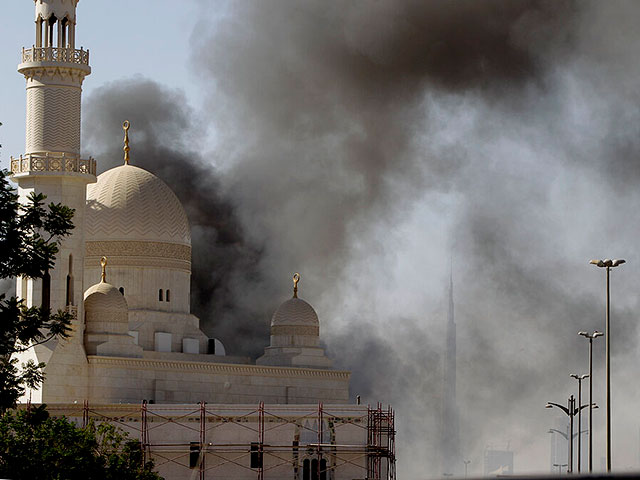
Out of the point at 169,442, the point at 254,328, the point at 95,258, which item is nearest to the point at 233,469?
the point at 169,442

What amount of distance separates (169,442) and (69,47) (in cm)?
1420

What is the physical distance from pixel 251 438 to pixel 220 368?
7.74 m

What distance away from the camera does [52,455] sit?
3425cm

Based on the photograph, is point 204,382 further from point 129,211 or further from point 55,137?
point 55,137

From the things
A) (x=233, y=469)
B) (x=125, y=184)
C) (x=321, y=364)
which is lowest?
(x=233, y=469)

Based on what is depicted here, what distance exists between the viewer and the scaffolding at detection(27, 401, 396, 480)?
164 ft

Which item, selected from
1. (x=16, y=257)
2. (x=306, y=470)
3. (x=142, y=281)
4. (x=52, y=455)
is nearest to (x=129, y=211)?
(x=142, y=281)

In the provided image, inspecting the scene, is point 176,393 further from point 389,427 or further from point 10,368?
point 10,368

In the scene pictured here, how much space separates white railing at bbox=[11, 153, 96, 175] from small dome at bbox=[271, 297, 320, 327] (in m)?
13.9

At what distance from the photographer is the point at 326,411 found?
51969 mm

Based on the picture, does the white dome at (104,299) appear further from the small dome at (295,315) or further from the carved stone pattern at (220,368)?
the small dome at (295,315)

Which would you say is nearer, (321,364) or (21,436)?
(21,436)

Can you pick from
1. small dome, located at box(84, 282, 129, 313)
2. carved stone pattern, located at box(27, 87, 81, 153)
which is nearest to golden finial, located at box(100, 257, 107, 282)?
small dome, located at box(84, 282, 129, 313)

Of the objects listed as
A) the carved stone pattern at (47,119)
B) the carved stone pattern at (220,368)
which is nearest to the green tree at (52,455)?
the carved stone pattern at (220,368)
